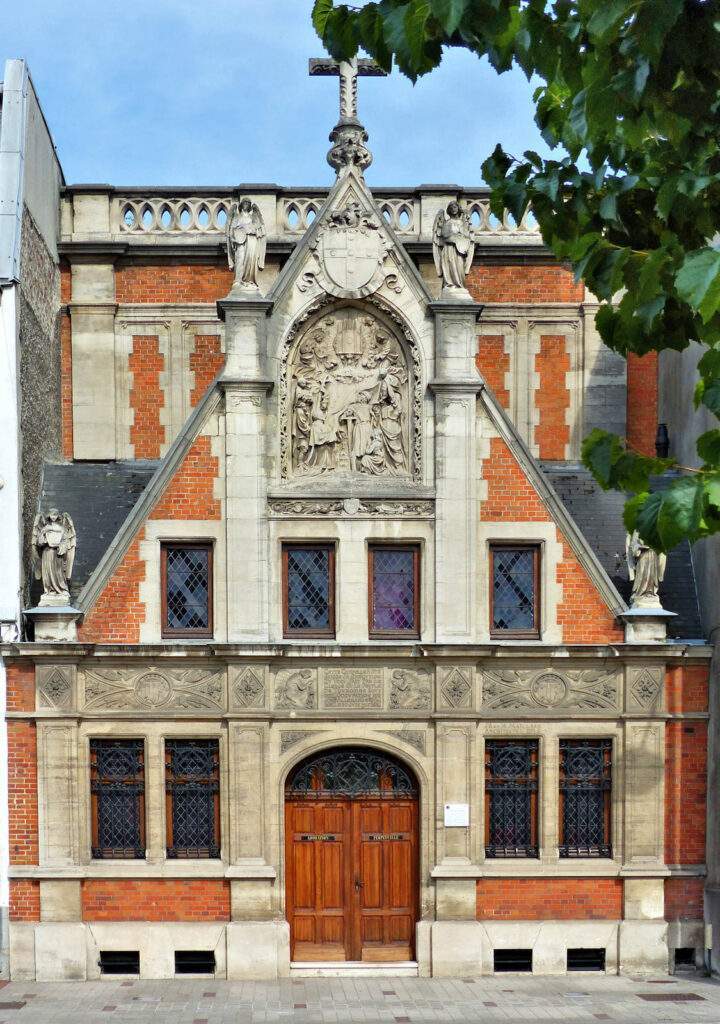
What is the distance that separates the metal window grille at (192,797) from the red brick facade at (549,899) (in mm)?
4264

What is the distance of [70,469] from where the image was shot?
2058cm

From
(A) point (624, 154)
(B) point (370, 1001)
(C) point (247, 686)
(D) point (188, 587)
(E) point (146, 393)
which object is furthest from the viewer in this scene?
(E) point (146, 393)

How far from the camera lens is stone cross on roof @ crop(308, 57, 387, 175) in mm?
18453

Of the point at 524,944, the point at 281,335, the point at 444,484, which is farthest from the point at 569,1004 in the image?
the point at 281,335

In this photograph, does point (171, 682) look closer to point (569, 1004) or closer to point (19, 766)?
point (19, 766)

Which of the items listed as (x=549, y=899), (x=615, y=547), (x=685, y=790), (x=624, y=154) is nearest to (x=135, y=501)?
(x=615, y=547)

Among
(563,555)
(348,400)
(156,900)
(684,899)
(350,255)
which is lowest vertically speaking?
(684,899)

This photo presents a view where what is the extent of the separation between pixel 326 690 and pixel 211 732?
74.4 inches

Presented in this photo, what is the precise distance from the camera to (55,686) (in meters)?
17.8

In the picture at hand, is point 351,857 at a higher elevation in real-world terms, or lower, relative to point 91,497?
lower

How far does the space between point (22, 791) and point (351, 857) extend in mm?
5156

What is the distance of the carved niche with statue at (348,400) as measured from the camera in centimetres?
1842

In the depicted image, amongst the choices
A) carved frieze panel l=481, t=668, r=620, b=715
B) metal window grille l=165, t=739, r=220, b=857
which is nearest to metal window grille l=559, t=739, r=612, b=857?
A: carved frieze panel l=481, t=668, r=620, b=715

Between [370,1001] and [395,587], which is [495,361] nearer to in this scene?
[395,587]
